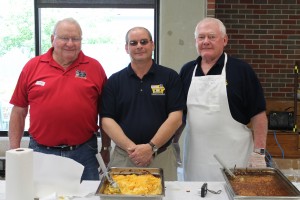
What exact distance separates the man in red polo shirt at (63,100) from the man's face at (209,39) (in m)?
0.69

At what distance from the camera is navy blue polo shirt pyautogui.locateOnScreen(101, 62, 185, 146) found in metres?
2.21

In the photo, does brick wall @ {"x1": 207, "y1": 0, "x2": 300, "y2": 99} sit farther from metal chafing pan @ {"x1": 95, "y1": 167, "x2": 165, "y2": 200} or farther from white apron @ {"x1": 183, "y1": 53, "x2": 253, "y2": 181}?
metal chafing pan @ {"x1": 95, "y1": 167, "x2": 165, "y2": 200}

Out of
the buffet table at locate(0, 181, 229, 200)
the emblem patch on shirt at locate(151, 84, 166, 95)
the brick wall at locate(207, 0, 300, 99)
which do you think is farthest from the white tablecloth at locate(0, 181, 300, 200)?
the brick wall at locate(207, 0, 300, 99)

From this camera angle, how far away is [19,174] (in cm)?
135

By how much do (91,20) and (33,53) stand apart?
776 millimetres

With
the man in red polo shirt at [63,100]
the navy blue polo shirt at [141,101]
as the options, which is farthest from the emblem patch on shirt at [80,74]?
the navy blue polo shirt at [141,101]

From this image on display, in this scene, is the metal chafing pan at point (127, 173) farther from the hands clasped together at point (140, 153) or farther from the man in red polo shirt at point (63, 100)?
the man in red polo shirt at point (63, 100)

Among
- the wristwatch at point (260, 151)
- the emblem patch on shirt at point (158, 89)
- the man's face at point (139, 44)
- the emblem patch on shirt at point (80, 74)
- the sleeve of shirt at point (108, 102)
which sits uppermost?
the man's face at point (139, 44)

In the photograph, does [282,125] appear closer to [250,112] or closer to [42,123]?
[250,112]

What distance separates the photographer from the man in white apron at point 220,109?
2299 mm

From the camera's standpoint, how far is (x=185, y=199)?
64.9 inches

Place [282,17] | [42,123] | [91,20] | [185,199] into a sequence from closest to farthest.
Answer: [185,199], [42,123], [91,20], [282,17]

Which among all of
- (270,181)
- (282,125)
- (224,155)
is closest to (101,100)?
(224,155)

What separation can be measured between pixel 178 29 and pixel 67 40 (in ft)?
5.60
